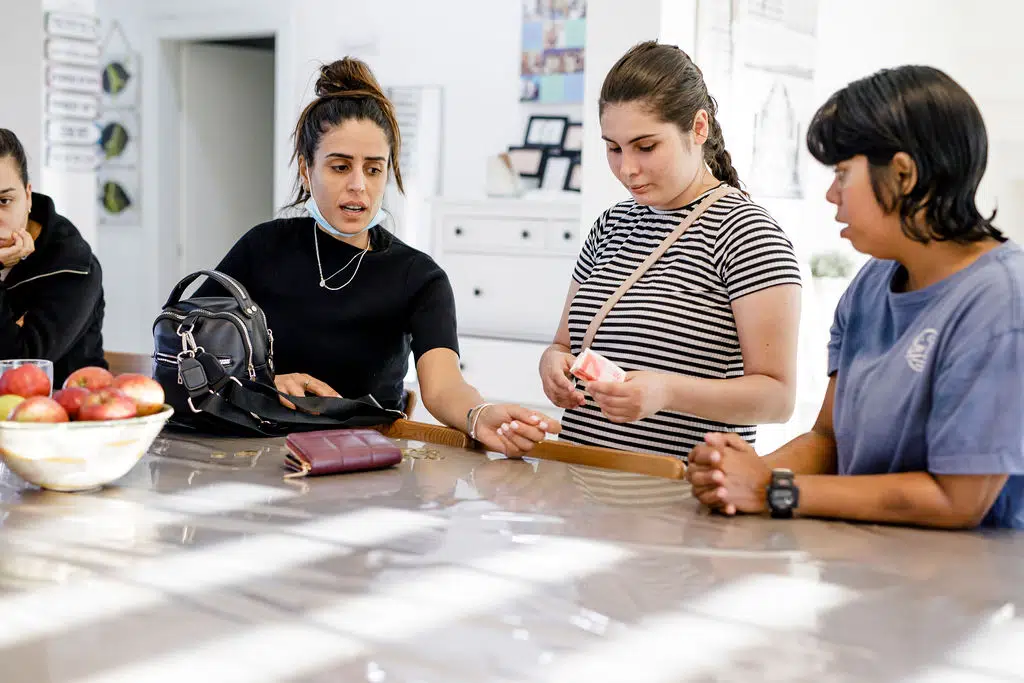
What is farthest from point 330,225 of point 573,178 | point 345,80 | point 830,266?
point 573,178

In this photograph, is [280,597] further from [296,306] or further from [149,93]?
[149,93]

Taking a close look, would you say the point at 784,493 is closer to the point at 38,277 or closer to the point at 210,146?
the point at 38,277

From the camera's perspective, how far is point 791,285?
1.98 metres

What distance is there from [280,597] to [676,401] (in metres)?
0.86

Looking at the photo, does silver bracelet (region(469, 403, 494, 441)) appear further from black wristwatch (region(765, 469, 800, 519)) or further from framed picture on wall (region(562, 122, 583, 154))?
framed picture on wall (region(562, 122, 583, 154))

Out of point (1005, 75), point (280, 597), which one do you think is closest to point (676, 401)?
point (280, 597)

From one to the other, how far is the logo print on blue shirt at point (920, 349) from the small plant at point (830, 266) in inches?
177

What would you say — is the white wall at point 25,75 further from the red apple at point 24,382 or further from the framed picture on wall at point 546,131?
the red apple at point 24,382

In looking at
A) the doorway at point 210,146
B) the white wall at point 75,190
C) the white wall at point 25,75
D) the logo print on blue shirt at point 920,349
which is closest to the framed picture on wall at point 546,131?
the doorway at point 210,146

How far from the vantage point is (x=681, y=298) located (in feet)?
6.91

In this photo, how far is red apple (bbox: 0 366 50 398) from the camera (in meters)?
1.81

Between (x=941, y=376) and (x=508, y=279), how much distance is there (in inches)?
185

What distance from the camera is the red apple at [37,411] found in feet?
5.55

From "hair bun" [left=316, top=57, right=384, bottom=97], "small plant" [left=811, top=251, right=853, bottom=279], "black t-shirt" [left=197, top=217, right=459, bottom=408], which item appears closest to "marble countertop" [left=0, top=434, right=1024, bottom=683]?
"black t-shirt" [left=197, top=217, right=459, bottom=408]
